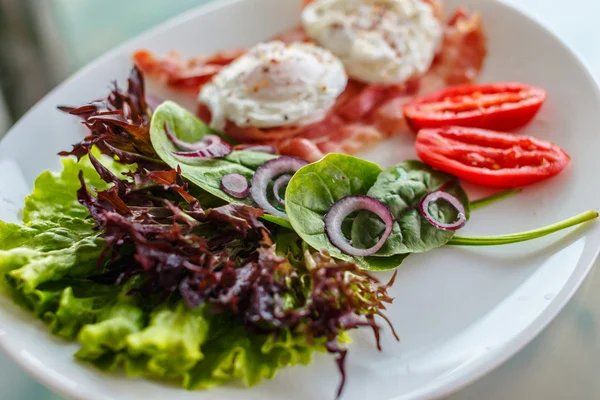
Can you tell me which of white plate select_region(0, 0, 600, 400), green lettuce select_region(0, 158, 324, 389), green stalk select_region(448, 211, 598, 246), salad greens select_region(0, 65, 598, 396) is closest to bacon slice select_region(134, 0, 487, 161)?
white plate select_region(0, 0, 600, 400)

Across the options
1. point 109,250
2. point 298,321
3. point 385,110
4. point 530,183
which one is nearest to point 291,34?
point 385,110

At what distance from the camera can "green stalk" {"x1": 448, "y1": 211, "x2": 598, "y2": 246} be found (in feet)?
8.52

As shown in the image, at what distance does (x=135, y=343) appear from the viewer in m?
1.99

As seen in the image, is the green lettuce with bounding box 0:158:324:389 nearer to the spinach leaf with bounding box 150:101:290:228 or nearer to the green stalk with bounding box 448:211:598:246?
the spinach leaf with bounding box 150:101:290:228

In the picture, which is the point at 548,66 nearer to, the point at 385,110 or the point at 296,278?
the point at 385,110

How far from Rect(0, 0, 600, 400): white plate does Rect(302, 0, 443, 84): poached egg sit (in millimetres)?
451

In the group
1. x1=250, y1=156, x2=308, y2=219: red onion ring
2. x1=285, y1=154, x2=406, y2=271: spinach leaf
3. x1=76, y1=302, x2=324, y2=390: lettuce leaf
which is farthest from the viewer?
x1=250, y1=156, x2=308, y2=219: red onion ring

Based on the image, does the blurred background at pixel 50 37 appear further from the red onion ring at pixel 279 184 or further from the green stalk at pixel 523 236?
the green stalk at pixel 523 236

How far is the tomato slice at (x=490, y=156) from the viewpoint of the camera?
9.69 feet

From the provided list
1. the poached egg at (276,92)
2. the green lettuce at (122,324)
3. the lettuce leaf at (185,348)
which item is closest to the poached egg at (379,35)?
the poached egg at (276,92)

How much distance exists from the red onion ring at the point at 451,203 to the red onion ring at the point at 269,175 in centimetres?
58

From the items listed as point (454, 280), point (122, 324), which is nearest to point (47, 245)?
point (122, 324)

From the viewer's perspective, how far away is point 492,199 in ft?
9.76

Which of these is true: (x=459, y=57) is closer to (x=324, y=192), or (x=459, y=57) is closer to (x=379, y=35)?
(x=379, y=35)
